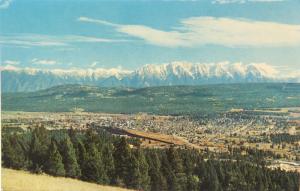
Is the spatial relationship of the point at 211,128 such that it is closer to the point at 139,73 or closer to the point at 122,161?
the point at 139,73

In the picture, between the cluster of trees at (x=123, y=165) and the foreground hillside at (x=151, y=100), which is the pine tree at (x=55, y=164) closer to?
the cluster of trees at (x=123, y=165)

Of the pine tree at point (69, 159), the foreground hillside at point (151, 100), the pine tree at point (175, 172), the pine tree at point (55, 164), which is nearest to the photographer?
the pine tree at point (55, 164)

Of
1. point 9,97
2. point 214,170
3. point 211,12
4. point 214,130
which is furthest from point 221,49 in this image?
point 9,97

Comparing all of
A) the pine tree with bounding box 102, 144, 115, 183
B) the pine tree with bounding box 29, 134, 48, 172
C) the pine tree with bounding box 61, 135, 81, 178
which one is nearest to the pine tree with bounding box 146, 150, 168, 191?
the pine tree with bounding box 102, 144, 115, 183

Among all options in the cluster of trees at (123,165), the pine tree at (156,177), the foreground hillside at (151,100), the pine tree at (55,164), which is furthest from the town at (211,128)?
the pine tree at (55,164)

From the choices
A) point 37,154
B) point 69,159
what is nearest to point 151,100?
point 69,159

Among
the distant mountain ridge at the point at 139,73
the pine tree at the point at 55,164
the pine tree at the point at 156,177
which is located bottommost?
the pine tree at the point at 156,177
